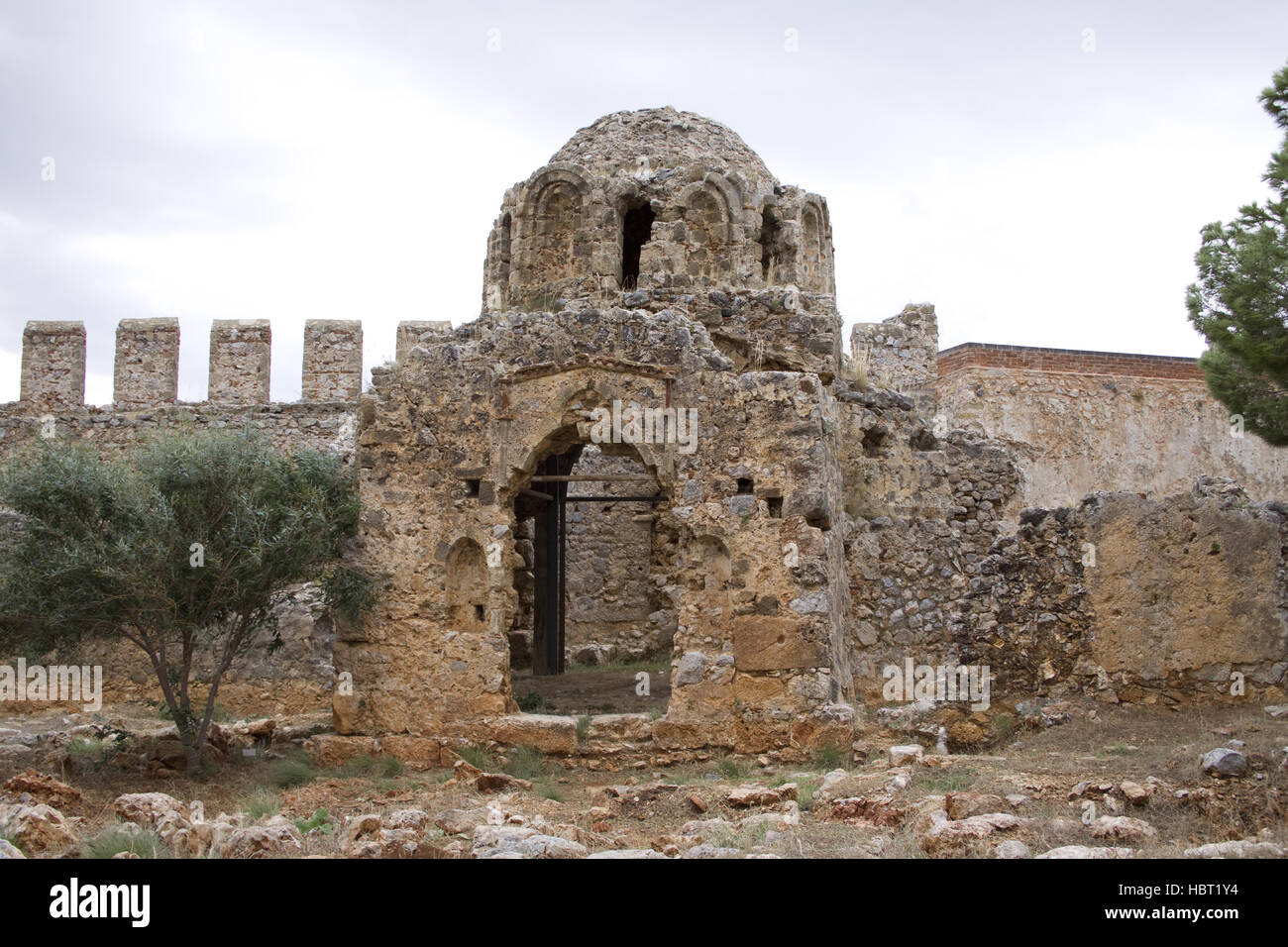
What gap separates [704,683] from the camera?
11234 mm

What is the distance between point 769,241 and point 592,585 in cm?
616

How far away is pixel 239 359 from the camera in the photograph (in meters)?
21.3

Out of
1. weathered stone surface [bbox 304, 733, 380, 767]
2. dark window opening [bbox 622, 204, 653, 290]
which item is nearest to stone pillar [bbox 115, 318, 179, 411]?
dark window opening [bbox 622, 204, 653, 290]

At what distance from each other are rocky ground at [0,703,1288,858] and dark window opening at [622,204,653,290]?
22.6 ft

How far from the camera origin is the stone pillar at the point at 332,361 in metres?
21.7

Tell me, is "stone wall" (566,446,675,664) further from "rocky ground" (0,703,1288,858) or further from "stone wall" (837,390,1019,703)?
"rocky ground" (0,703,1288,858)

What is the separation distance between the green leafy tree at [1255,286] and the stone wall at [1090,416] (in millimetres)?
11567

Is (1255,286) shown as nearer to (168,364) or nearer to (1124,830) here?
(1124,830)

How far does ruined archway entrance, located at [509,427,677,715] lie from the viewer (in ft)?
51.8

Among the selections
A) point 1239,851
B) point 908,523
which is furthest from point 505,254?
point 1239,851

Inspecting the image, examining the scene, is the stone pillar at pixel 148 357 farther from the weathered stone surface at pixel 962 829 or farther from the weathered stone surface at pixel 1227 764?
the weathered stone surface at pixel 1227 764

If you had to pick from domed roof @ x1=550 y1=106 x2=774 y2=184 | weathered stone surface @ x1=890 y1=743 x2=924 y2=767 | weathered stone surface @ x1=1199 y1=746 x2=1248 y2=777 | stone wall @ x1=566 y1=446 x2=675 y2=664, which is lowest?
weathered stone surface @ x1=890 y1=743 x2=924 y2=767

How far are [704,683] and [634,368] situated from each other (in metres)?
2.86

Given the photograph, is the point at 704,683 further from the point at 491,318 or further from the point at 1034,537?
the point at 491,318
